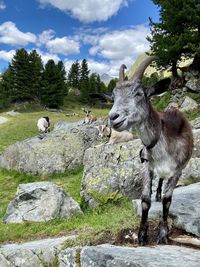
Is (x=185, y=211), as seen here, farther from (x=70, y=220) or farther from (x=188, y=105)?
(x=188, y=105)

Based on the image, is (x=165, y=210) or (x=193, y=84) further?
(x=193, y=84)

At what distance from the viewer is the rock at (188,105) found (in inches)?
1238

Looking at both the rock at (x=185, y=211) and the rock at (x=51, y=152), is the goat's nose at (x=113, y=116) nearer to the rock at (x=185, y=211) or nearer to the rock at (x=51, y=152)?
the rock at (x=185, y=211)

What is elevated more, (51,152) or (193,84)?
(193,84)

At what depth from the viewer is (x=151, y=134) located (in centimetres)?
802

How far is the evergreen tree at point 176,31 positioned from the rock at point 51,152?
13.2 meters

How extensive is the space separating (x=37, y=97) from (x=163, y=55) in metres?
60.5

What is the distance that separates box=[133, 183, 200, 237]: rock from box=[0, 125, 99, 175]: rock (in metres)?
13.8

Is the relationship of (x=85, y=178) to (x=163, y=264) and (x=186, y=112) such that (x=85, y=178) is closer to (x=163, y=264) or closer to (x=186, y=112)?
(x=163, y=264)

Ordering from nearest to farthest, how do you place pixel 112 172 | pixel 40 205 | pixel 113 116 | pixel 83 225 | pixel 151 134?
pixel 113 116 < pixel 151 134 < pixel 83 225 < pixel 40 205 < pixel 112 172

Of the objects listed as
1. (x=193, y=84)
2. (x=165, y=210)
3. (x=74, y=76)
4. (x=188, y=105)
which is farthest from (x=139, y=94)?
(x=74, y=76)

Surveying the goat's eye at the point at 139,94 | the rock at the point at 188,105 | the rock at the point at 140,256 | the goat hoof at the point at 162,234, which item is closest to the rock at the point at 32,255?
the rock at the point at 140,256

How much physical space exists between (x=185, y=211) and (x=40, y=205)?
21.6 feet

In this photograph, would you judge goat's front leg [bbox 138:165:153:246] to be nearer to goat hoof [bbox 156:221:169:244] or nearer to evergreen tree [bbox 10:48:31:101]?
goat hoof [bbox 156:221:169:244]
